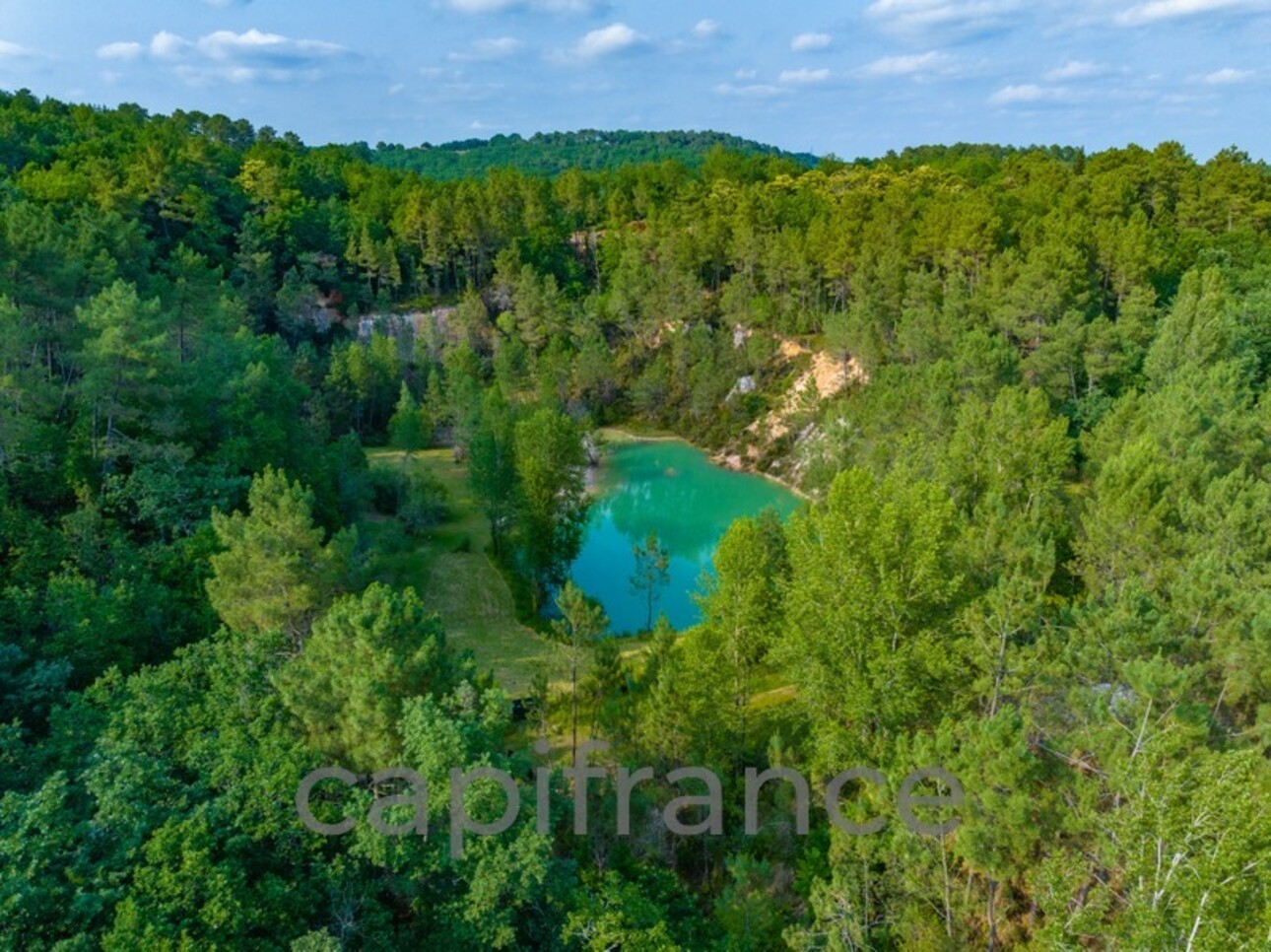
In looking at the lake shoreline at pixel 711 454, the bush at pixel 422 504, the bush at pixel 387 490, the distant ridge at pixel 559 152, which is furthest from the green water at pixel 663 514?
the distant ridge at pixel 559 152

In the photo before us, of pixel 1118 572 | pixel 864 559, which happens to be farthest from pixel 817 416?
pixel 864 559

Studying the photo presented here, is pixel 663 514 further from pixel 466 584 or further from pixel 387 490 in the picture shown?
pixel 466 584

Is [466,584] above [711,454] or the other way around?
the other way around

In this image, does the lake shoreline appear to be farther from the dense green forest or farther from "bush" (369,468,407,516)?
"bush" (369,468,407,516)

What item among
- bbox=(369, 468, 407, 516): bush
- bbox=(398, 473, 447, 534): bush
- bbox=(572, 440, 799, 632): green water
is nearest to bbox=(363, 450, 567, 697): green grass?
bbox=(398, 473, 447, 534): bush

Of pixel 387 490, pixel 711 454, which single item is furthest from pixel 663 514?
pixel 387 490

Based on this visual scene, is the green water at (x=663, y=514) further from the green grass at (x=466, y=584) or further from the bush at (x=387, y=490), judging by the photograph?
the bush at (x=387, y=490)

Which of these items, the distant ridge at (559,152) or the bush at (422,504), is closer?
the bush at (422,504)
